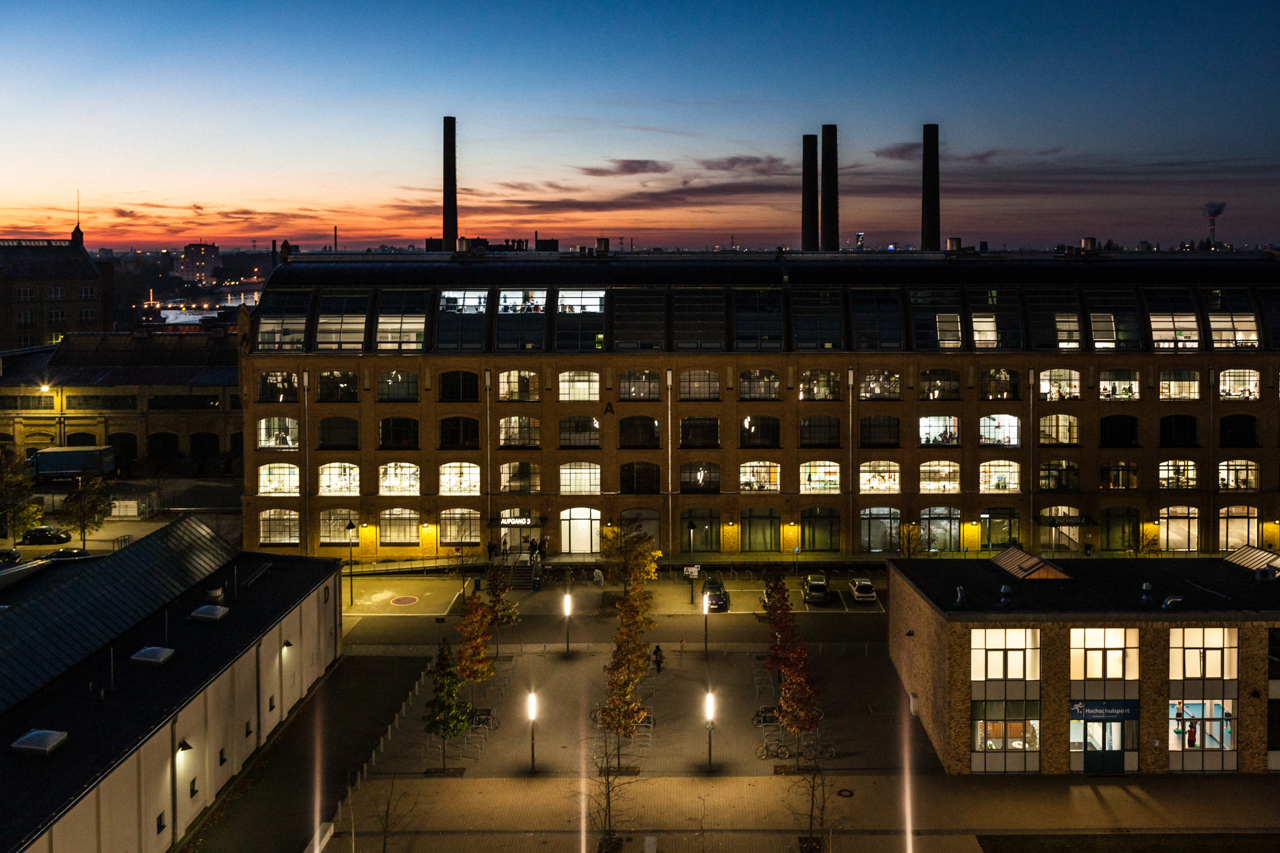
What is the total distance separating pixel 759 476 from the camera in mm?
79875

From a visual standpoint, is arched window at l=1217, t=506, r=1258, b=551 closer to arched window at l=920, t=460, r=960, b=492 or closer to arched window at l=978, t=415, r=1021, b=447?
arched window at l=978, t=415, r=1021, b=447

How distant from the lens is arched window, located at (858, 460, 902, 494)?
79812 mm

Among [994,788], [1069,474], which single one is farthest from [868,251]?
[994,788]

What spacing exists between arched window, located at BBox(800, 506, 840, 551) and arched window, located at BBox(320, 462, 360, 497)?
3342cm

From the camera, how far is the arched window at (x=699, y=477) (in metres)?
79.8

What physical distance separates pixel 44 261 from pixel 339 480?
306 feet

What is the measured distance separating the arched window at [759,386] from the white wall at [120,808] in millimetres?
53478

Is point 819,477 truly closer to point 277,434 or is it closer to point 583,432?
point 583,432

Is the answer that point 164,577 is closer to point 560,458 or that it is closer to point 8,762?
point 8,762

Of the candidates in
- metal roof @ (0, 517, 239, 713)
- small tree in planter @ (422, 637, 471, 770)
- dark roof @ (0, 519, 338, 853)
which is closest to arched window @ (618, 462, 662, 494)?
dark roof @ (0, 519, 338, 853)

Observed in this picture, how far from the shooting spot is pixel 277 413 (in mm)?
80188

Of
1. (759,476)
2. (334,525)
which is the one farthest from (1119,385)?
(334,525)

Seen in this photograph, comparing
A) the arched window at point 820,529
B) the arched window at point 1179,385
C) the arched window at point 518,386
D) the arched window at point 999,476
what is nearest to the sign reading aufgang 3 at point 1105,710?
the arched window at point 820,529

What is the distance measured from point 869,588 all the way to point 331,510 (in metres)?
39.5
